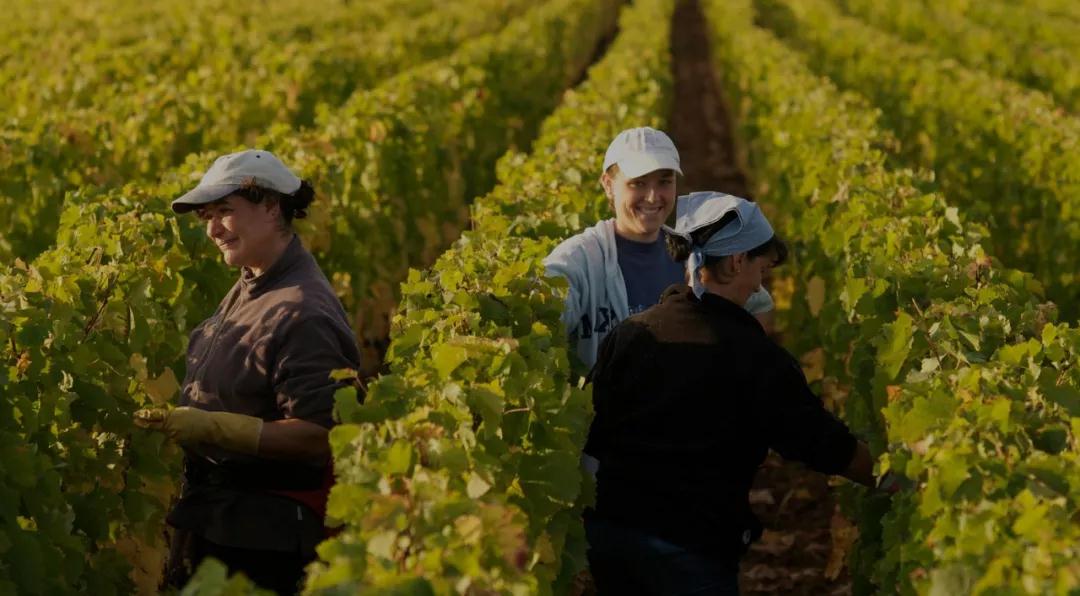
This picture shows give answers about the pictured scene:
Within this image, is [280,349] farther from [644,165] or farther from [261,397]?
[644,165]

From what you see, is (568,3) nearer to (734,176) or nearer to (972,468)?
(734,176)

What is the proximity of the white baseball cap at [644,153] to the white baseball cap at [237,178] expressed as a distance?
1316 mm

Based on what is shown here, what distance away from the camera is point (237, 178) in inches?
167

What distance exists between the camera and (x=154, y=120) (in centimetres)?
1125

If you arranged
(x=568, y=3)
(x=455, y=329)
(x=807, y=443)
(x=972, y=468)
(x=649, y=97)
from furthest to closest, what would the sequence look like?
(x=568, y=3) → (x=649, y=97) → (x=455, y=329) → (x=807, y=443) → (x=972, y=468)

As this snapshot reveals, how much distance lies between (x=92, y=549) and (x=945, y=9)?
1328 inches

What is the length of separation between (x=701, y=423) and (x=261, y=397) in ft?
4.27

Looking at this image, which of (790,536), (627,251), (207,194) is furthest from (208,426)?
(790,536)

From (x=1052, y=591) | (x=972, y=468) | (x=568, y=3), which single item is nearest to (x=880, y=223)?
(x=972, y=468)

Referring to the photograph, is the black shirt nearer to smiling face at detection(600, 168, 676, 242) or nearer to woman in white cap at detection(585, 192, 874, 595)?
woman in white cap at detection(585, 192, 874, 595)

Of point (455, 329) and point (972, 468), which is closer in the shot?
point (972, 468)

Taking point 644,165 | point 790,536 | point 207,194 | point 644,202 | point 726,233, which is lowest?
point 790,536

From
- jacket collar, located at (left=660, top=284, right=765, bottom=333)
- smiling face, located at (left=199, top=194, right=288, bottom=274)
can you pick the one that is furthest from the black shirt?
smiling face, located at (left=199, top=194, right=288, bottom=274)

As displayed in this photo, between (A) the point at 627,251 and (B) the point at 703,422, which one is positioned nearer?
(B) the point at 703,422
